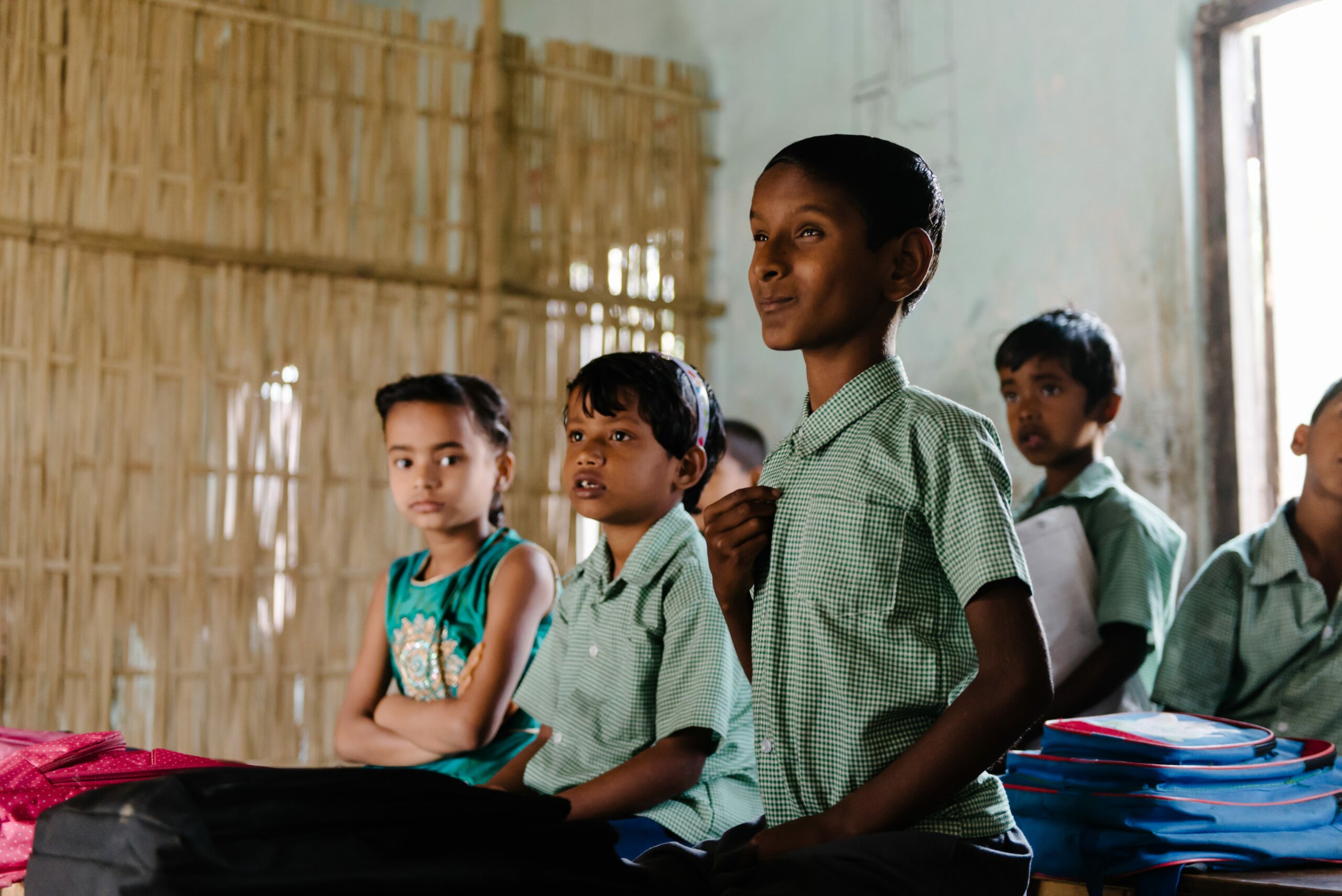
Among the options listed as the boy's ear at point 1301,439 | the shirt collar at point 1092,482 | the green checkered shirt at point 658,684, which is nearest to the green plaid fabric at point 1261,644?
the boy's ear at point 1301,439

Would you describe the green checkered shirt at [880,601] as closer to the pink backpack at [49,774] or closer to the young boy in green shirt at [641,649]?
the young boy in green shirt at [641,649]

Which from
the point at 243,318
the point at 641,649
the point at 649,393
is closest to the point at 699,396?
the point at 649,393

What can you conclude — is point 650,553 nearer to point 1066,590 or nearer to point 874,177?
point 874,177

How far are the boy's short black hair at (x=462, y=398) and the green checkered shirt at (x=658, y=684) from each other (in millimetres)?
708

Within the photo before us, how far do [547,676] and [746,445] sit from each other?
1.75m

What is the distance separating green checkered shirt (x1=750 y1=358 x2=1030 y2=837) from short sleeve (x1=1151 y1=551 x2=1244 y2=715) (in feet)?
3.23

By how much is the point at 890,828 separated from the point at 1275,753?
0.77 m

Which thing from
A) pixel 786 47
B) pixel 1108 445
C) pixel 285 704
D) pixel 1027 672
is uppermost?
pixel 786 47

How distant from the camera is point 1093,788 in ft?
5.23

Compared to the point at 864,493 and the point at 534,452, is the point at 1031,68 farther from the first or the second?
the point at 864,493

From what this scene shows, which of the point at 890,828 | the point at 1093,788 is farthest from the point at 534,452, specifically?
the point at 890,828

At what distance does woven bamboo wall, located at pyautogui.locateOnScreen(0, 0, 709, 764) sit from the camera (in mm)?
3527

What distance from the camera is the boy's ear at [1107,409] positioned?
8.43ft

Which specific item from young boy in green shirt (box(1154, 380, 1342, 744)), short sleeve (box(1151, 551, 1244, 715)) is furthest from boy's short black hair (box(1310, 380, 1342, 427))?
short sleeve (box(1151, 551, 1244, 715))
